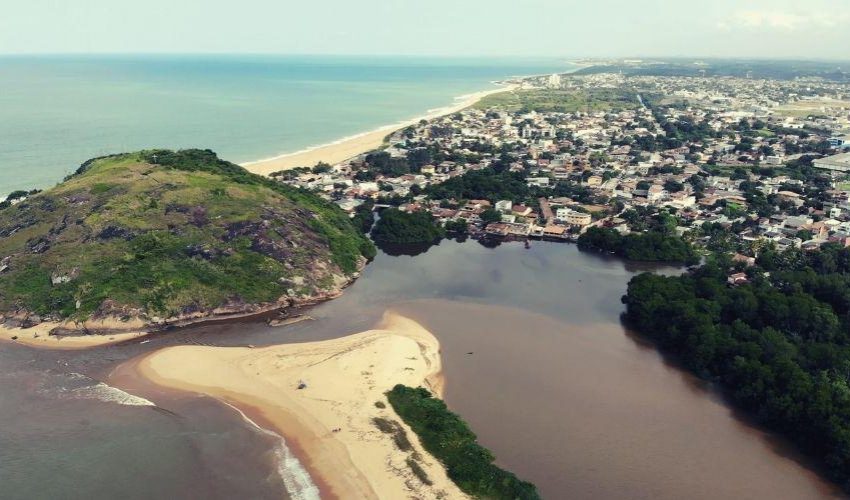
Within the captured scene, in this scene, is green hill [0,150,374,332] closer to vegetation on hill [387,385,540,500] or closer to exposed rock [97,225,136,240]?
exposed rock [97,225,136,240]

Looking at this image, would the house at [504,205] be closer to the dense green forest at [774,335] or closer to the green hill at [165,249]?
the green hill at [165,249]

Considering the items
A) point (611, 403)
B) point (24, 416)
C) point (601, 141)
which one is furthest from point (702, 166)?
point (24, 416)

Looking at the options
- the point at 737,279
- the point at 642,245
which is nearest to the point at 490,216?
the point at 642,245

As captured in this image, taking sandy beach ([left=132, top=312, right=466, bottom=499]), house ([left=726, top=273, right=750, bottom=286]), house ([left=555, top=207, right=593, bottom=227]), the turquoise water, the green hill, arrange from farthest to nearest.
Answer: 1. the turquoise water
2. house ([left=555, top=207, right=593, bottom=227])
3. house ([left=726, top=273, right=750, bottom=286])
4. the green hill
5. sandy beach ([left=132, top=312, right=466, bottom=499])

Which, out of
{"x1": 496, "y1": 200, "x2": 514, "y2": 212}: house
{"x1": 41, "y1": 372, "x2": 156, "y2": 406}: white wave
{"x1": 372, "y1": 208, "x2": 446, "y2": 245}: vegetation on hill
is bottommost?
{"x1": 41, "y1": 372, "x2": 156, "y2": 406}: white wave

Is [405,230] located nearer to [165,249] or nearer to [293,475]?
[165,249]

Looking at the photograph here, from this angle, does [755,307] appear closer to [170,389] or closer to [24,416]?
[170,389]

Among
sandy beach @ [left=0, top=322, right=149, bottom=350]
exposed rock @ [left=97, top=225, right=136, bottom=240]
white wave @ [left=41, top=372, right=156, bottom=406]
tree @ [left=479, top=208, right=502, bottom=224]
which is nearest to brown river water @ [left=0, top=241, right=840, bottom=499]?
white wave @ [left=41, top=372, right=156, bottom=406]
